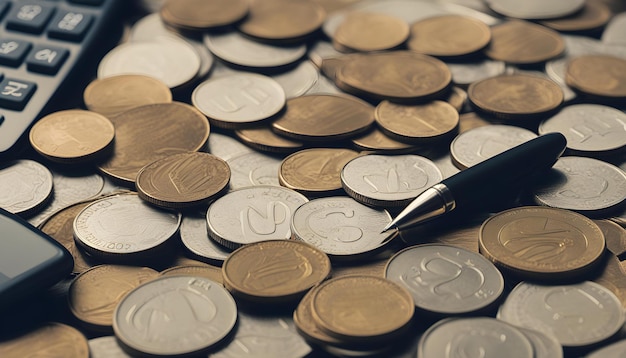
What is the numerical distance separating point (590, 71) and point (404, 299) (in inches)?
14.0

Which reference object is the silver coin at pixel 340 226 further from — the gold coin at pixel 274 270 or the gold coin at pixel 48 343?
the gold coin at pixel 48 343

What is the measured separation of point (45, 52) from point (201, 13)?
163 millimetres

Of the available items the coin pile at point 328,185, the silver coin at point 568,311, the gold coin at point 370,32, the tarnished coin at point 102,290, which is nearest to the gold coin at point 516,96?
the coin pile at point 328,185

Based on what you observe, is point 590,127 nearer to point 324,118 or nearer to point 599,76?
point 599,76

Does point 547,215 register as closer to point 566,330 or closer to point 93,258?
point 566,330

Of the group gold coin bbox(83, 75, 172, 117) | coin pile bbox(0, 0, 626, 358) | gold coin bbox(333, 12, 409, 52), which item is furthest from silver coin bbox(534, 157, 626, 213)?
gold coin bbox(83, 75, 172, 117)

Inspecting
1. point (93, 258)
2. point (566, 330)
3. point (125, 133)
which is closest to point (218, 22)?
point (125, 133)

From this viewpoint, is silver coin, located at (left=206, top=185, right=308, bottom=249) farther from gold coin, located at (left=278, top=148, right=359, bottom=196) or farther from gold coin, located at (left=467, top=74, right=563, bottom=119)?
gold coin, located at (left=467, top=74, right=563, bottom=119)

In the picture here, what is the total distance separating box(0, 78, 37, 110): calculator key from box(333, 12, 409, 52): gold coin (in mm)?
282

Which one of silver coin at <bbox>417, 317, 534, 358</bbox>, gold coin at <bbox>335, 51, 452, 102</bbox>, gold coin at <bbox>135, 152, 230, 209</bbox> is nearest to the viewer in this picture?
silver coin at <bbox>417, 317, 534, 358</bbox>

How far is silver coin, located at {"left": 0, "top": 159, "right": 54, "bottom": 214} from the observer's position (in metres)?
0.57

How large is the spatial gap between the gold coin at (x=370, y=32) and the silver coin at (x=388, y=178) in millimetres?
179

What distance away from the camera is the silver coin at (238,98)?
659 millimetres

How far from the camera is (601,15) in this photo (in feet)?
2.69
